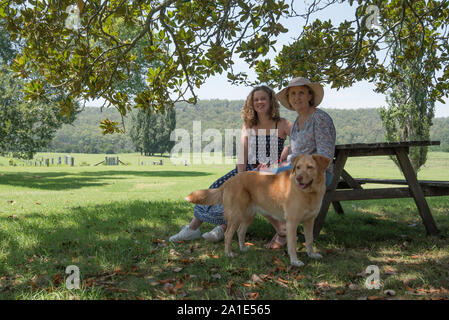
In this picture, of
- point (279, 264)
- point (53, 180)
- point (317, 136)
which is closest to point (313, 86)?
point (317, 136)

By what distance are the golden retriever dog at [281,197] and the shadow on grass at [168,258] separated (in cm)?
39

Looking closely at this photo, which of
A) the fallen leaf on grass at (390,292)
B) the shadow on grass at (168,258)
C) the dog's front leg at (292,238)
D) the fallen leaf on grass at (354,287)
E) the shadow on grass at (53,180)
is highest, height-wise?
the dog's front leg at (292,238)

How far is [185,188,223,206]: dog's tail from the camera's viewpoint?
13.6 ft

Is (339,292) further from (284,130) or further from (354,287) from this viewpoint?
(284,130)

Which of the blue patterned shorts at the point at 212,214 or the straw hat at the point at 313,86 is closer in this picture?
the straw hat at the point at 313,86

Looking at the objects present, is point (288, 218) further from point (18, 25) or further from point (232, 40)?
point (18, 25)

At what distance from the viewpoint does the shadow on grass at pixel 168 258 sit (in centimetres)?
Answer: 309

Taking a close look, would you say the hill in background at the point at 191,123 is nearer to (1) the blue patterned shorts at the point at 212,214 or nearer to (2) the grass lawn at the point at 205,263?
(2) the grass lawn at the point at 205,263

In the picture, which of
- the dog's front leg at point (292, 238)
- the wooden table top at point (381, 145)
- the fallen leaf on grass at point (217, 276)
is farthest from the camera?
the wooden table top at point (381, 145)

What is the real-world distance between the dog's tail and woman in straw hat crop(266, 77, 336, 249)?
0.86m

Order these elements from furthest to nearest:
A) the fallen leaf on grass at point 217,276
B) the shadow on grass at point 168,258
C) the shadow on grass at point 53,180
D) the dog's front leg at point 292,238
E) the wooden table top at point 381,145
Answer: the shadow on grass at point 53,180 → the wooden table top at point 381,145 → the dog's front leg at point 292,238 → the fallen leaf on grass at point 217,276 → the shadow on grass at point 168,258

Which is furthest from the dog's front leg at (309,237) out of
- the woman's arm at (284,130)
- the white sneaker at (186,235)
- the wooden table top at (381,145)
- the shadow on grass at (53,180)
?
the shadow on grass at (53,180)

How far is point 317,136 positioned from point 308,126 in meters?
0.20

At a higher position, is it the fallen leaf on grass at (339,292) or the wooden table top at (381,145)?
the wooden table top at (381,145)
